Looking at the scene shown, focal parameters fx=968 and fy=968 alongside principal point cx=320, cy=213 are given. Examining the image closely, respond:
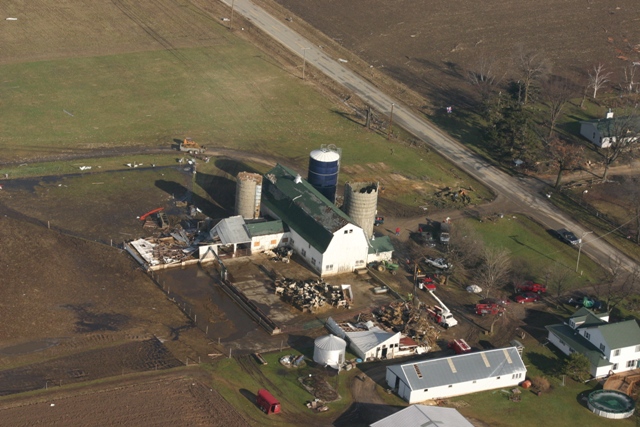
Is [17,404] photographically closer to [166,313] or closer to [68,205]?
[166,313]

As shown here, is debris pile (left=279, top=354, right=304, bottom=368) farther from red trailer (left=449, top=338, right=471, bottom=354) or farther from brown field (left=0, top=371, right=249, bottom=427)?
red trailer (left=449, top=338, right=471, bottom=354)

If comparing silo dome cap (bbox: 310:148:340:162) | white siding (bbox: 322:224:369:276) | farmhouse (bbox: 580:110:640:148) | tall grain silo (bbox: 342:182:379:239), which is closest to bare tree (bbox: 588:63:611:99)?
farmhouse (bbox: 580:110:640:148)

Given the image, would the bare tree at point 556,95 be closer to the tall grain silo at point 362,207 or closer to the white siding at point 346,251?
the tall grain silo at point 362,207

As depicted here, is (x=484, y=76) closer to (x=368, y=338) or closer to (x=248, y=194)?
(x=248, y=194)

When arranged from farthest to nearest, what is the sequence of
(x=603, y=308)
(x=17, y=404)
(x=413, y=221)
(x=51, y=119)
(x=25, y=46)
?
(x=25, y=46)
(x=51, y=119)
(x=413, y=221)
(x=603, y=308)
(x=17, y=404)

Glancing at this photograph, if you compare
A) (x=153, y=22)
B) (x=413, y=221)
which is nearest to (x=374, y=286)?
(x=413, y=221)

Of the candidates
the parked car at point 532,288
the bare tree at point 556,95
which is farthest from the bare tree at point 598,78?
the parked car at point 532,288
